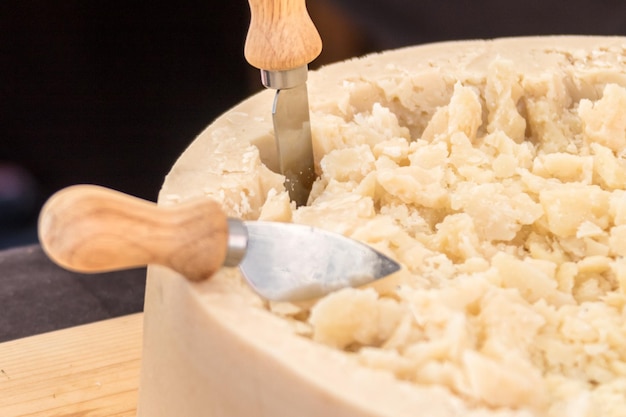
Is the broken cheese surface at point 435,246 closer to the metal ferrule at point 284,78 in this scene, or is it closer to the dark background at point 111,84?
the metal ferrule at point 284,78

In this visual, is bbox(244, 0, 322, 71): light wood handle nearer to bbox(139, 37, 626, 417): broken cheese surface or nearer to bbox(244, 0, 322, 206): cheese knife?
bbox(244, 0, 322, 206): cheese knife

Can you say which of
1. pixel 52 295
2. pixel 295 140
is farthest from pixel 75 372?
pixel 295 140

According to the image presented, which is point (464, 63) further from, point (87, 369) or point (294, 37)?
point (87, 369)

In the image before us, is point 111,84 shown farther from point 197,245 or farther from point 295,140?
point 197,245

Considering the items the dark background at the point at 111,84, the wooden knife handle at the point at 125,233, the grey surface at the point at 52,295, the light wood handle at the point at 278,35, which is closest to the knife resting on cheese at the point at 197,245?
the wooden knife handle at the point at 125,233

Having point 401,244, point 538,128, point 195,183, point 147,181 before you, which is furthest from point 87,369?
point 147,181

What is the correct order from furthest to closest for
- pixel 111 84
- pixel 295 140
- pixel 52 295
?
pixel 111 84, pixel 52 295, pixel 295 140
